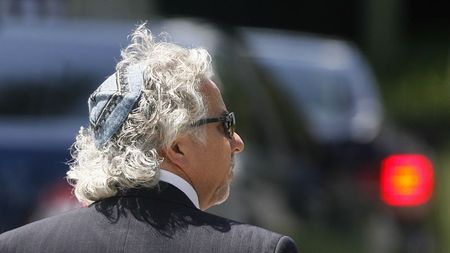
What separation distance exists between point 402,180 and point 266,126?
125cm

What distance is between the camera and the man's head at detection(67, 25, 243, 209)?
2762mm

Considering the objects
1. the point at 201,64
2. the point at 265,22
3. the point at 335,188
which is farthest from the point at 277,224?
the point at 265,22

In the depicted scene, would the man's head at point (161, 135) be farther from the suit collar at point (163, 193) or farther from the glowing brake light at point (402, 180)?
the glowing brake light at point (402, 180)

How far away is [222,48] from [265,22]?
9359 mm

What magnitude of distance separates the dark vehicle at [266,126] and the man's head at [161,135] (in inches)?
108

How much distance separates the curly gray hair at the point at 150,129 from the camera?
276 cm

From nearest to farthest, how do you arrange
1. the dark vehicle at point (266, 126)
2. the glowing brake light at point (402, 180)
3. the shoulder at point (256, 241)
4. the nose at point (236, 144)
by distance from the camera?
the shoulder at point (256, 241)
the nose at point (236, 144)
the dark vehicle at point (266, 126)
the glowing brake light at point (402, 180)

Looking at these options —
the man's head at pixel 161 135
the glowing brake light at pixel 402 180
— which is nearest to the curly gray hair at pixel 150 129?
the man's head at pixel 161 135

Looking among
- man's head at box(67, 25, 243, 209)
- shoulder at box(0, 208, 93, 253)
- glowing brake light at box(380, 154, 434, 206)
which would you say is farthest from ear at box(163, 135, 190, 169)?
glowing brake light at box(380, 154, 434, 206)

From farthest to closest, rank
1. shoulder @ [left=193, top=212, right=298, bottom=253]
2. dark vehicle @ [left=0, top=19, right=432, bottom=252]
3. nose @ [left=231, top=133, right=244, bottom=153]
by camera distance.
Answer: dark vehicle @ [left=0, top=19, right=432, bottom=252] → nose @ [left=231, top=133, right=244, bottom=153] → shoulder @ [left=193, top=212, right=298, bottom=253]

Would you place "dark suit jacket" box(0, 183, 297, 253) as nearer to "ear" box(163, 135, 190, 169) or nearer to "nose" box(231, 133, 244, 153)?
"ear" box(163, 135, 190, 169)

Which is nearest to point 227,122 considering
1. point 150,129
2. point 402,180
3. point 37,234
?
point 150,129

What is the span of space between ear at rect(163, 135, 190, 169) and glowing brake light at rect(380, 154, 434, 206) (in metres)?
5.06

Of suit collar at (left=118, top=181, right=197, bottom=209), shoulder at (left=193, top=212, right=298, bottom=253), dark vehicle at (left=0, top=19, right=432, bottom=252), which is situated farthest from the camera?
dark vehicle at (left=0, top=19, right=432, bottom=252)
